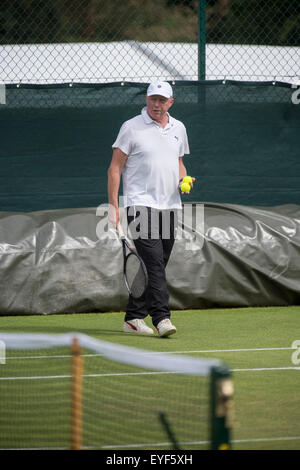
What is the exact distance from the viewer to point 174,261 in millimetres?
7902

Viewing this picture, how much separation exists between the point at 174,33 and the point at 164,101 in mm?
20400

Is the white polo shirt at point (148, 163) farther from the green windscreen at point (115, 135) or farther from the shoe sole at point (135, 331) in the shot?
the green windscreen at point (115, 135)

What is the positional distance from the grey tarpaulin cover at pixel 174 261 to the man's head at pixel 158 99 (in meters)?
1.72

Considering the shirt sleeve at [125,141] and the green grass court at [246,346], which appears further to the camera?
the shirt sleeve at [125,141]

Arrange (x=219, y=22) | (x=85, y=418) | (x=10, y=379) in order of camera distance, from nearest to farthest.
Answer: (x=85, y=418) < (x=10, y=379) < (x=219, y=22)

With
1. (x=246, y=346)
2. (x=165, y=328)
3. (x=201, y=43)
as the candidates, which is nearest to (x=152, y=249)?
(x=165, y=328)

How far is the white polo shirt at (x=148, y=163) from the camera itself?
6.40 m

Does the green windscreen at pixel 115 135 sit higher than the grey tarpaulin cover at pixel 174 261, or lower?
higher

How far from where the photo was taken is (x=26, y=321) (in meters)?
7.32

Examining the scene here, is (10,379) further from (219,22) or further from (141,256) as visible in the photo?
(219,22)

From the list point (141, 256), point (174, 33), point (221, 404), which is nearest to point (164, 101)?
point (141, 256)

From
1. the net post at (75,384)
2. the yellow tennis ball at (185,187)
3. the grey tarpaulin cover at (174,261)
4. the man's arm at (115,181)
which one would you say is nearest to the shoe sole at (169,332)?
the man's arm at (115,181)

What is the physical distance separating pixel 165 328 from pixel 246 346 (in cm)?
60

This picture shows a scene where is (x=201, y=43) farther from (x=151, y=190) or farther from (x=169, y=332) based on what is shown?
(x=169, y=332)
